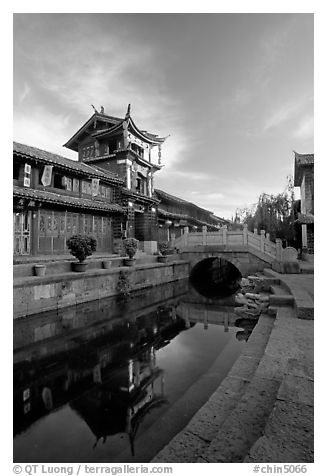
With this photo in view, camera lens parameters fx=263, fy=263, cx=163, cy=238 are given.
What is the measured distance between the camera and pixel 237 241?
53.1 feet

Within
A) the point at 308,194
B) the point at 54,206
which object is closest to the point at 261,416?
the point at 54,206

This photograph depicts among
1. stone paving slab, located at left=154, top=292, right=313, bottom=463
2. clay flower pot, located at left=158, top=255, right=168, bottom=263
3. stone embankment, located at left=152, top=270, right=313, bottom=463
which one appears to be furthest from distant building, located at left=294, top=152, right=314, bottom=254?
stone paving slab, located at left=154, top=292, right=313, bottom=463

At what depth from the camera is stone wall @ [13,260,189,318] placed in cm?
769

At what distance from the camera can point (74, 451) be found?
302 cm

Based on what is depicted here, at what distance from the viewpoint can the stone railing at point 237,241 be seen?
15351 millimetres

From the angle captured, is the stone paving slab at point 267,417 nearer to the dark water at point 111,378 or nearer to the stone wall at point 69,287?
the dark water at point 111,378

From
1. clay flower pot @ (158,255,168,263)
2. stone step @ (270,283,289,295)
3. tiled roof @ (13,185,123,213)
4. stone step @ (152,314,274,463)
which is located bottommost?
stone step @ (152,314,274,463)

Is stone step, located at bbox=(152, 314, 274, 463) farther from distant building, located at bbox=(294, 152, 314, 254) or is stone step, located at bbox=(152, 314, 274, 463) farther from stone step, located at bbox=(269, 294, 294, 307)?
distant building, located at bbox=(294, 152, 314, 254)

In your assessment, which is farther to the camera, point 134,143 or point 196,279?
point 134,143

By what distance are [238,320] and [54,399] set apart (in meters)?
6.15

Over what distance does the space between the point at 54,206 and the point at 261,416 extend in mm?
13243

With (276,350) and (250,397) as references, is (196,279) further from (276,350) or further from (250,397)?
(250,397)

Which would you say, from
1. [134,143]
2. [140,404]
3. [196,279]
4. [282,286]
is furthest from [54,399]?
[134,143]

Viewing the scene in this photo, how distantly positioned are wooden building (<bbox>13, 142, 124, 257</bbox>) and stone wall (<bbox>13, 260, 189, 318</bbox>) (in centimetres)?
451
